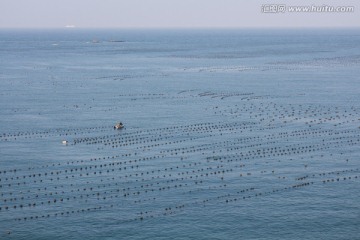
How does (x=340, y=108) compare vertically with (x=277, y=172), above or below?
above

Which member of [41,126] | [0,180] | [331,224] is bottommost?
[331,224]

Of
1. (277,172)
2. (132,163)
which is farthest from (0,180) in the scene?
(277,172)

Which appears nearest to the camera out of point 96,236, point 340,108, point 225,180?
point 96,236

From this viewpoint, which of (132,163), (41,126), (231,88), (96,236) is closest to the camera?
(96,236)

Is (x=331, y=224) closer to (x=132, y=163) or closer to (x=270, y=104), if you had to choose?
(x=132, y=163)

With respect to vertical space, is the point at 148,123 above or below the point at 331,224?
above

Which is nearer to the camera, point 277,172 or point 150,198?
point 150,198

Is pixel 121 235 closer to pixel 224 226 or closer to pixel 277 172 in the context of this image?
pixel 224 226

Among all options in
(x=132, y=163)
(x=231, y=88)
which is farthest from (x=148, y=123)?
(x=231, y=88)

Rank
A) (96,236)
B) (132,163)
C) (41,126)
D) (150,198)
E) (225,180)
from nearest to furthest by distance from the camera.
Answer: (96,236)
(150,198)
(225,180)
(132,163)
(41,126)
